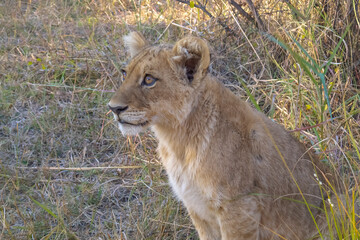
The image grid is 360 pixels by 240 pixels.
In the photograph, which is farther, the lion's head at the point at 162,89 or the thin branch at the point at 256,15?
the thin branch at the point at 256,15

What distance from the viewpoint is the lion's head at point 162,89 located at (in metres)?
2.88

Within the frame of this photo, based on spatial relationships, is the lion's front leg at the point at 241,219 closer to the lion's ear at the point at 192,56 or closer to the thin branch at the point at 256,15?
the lion's ear at the point at 192,56

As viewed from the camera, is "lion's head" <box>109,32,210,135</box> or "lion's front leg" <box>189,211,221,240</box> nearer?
"lion's head" <box>109,32,210,135</box>

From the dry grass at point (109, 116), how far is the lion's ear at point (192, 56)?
562mm

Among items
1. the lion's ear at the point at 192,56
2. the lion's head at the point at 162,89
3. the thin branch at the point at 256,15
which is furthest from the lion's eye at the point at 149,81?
the thin branch at the point at 256,15

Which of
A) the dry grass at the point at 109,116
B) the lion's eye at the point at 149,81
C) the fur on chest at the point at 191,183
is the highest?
the lion's eye at the point at 149,81

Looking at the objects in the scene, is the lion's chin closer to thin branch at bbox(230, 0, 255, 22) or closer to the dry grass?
the dry grass

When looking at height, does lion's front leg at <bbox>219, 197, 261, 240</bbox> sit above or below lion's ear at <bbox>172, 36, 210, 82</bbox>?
below

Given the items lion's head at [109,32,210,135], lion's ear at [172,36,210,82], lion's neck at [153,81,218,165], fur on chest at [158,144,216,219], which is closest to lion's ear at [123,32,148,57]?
lion's head at [109,32,210,135]

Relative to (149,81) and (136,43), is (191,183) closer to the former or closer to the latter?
(149,81)

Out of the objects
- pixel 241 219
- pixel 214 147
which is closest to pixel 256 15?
pixel 214 147

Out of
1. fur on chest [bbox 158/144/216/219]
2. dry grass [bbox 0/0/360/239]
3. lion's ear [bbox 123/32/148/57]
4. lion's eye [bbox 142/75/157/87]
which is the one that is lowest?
dry grass [bbox 0/0/360/239]

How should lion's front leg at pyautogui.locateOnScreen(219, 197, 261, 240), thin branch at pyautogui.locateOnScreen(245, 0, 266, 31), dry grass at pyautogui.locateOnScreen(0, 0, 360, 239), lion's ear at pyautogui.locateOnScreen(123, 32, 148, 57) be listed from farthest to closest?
thin branch at pyautogui.locateOnScreen(245, 0, 266, 31) → dry grass at pyautogui.locateOnScreen(0, 0, 360, 239) → lion's ear at pyautogui.locateOnScreen(123, 32, 148, 57) → lion's front leg at pyautogui.locateOnScreen(219, 197, 261, 240)

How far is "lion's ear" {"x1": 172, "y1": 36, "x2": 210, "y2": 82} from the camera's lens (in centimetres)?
283
